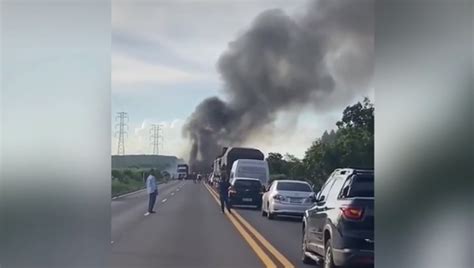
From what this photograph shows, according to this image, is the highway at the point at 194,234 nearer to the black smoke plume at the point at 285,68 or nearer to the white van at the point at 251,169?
the white van at the point at 251,169

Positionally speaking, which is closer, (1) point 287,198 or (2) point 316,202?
(2) point 316,202

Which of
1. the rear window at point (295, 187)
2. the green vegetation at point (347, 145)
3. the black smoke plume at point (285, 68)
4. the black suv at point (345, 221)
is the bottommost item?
the black suv at point (345, 221)

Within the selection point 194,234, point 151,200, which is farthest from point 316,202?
point 151,200

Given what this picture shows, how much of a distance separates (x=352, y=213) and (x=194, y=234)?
1.04 metres

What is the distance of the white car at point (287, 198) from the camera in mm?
5605

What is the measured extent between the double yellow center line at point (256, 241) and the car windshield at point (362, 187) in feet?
2.01

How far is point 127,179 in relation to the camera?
548 cm

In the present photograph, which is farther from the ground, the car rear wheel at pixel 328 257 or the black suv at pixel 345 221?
the black suv at pixel 345 221

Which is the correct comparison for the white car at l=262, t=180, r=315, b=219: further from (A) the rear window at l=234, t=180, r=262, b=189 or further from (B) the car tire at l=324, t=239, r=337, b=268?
(B) the car tire at l=324, t=239, r=337, b=268

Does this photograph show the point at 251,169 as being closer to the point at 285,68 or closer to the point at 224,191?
the point at 224,191

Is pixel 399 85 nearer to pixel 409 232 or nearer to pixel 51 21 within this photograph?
pixel 409 232

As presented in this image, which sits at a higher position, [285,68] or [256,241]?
[285,68]

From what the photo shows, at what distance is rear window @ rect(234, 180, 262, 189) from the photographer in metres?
5.70

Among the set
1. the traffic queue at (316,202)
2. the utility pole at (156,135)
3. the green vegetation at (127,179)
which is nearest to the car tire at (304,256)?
the traffic queue at (316,202)
